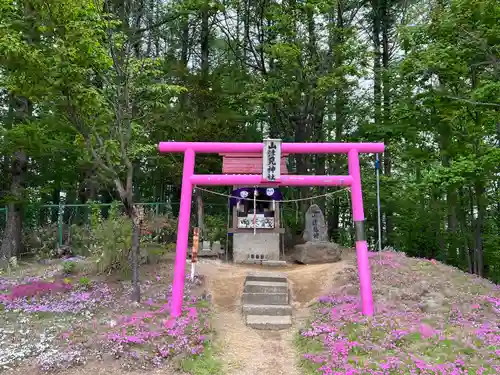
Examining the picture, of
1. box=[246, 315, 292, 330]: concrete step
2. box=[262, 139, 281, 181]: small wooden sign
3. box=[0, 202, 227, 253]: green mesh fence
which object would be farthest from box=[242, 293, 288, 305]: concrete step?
box=[0, 202, 227, 253]: green mesh fence

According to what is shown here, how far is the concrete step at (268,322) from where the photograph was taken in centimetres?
799

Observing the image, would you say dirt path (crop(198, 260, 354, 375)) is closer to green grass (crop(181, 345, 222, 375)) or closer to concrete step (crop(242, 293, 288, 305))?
green grass (crop(181, 345, 222, 375))

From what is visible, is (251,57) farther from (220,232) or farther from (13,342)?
(13,342)

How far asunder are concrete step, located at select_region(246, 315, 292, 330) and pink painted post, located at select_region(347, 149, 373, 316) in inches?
59.1

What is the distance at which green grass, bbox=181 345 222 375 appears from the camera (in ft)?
20.0

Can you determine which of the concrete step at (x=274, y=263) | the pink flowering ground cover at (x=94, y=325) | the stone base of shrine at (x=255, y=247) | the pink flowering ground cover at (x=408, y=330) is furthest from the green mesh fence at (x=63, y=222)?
the pink flowering ground cover at (x=408, y=330)

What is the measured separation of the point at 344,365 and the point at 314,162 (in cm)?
1407

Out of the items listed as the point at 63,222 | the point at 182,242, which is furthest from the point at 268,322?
the point at 63,222

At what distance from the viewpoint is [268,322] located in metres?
8.03

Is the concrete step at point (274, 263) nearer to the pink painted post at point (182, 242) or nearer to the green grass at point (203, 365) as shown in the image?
the pink painted post at point (182, 242)

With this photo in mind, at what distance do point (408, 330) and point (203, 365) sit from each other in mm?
3288

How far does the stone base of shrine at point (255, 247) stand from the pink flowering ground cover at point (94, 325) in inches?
150

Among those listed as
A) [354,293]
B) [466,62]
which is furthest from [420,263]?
[466,62]

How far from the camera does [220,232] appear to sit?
588 inches
